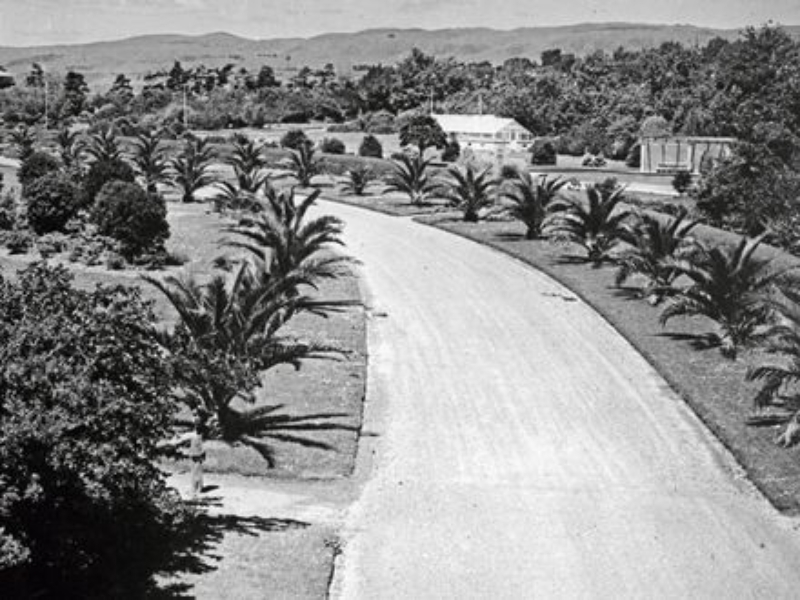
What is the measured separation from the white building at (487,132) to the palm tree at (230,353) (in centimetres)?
6300

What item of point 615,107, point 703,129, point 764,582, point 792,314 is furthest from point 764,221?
point 615,107

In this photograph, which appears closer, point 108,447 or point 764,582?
point 108,447

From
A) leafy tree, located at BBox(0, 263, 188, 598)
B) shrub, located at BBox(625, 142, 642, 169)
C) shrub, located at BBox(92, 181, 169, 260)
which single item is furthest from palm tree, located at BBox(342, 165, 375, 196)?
leafy tree, located at BBox(0, 263, 188, 598)

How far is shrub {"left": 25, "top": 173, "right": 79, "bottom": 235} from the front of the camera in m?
28.9

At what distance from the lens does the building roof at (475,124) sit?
79125mm

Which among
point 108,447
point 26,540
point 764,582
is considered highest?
point 108,447

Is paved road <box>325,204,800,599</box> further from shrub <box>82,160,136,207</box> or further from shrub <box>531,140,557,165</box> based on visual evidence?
shrub <box>531,140,557,165</box>

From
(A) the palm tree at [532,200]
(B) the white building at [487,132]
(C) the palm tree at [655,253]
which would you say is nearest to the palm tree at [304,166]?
(A) the palm tree at [532,200]

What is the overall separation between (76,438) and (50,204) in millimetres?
21544

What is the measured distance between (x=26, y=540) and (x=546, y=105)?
8346cm

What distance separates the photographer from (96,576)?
956cm

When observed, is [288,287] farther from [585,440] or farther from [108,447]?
[108,447]

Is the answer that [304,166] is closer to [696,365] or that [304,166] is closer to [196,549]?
[696,365]

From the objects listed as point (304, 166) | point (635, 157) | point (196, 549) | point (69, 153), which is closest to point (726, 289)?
point (196, 549)
